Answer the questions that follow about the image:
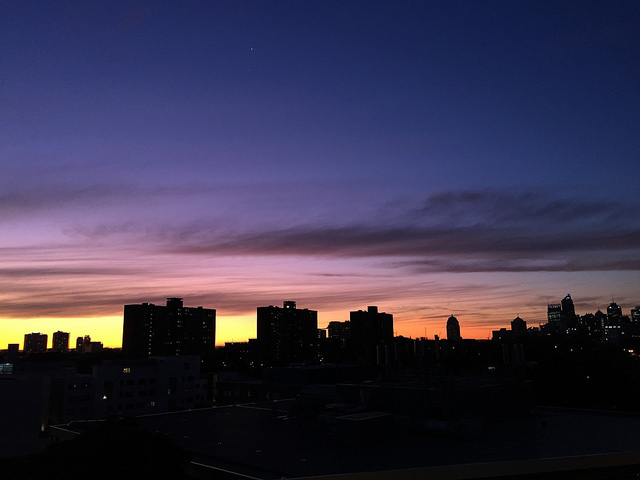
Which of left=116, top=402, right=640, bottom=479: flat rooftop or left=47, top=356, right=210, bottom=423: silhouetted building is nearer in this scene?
left=116, top=402, right=640, bottom=479: flat rooftop

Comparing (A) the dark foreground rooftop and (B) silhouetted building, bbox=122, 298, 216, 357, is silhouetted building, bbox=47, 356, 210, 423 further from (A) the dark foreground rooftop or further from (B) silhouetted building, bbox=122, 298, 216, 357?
(B) silhouetted building, bbox=122, 298, 216, 357

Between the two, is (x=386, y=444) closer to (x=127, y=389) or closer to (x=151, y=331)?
(x=127, y=389)

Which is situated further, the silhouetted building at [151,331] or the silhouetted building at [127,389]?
the silhouetted building at [151,331]

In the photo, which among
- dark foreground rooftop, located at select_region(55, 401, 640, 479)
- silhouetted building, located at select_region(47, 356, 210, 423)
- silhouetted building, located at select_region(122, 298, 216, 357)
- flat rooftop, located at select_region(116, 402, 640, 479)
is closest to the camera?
dark foreground rooftop, located at select_region(55, 401, 640, 479)

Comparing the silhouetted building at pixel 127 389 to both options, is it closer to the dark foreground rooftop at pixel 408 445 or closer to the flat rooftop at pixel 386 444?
the flat rooftop at pixel 386 444

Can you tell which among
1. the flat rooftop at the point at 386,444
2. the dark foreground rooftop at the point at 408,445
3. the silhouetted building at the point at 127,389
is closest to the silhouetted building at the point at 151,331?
the silhouetted building at the point at 127,389

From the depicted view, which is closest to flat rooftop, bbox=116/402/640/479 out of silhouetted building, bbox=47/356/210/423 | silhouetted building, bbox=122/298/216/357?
silhouetted building, bbox=47/356/210/423

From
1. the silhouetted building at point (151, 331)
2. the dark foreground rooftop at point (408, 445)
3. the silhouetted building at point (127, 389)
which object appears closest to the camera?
the dark foreground rooftop at point (408, 445)

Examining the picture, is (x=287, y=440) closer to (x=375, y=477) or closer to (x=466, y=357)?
(x=375, y=477)

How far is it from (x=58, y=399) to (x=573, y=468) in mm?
64799

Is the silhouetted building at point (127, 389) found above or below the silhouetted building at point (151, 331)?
below

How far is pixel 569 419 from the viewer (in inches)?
1401

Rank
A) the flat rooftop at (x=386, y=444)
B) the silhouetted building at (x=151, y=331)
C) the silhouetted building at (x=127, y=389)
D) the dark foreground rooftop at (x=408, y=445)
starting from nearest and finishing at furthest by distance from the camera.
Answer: the dark foreground rooftop at (x=408, y=445)
the flat rooftop at (x=386, y=444)
the silhouetted building at (x=127, y=389)
the silhouetted building at (x=151, y=331)

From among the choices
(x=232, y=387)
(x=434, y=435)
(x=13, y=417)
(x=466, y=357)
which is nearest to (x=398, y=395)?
(x=434, y=435)
